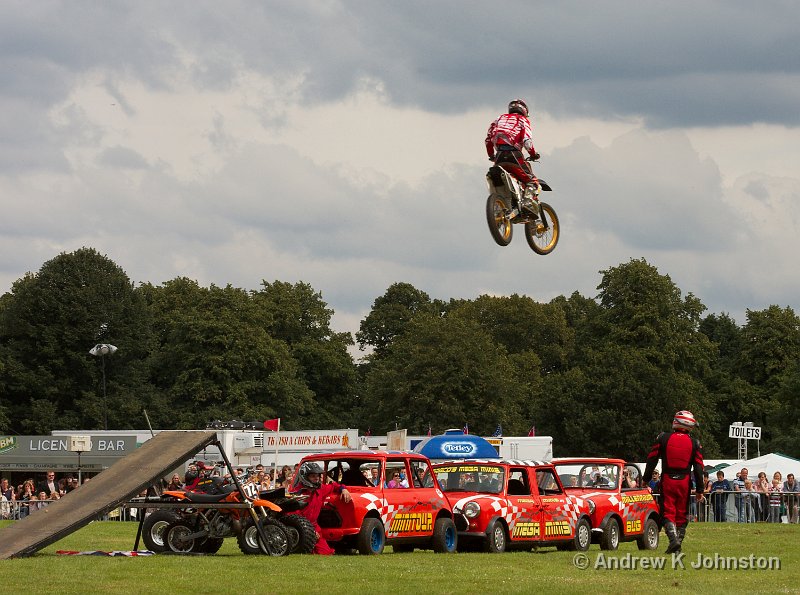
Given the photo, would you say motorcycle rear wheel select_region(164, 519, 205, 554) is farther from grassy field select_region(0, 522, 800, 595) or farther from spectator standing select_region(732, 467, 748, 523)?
spectator standing select_region(732, 467, 748, 523)

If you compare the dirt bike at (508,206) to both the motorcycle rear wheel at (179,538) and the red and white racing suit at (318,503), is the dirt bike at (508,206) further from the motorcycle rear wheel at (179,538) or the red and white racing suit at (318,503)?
the motorcycle rear wheel at (179,538)

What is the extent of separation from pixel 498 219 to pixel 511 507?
4.46m

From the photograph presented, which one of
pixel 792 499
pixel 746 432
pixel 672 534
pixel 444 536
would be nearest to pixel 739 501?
pixel 792 499

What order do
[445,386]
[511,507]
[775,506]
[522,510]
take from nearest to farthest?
[511,507], [522,510], [775,506], [445,386]

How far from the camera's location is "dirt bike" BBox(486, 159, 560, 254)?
2075 cm

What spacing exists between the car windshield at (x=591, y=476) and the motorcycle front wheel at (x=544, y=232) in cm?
380

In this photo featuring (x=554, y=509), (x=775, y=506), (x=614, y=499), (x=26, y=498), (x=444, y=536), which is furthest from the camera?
(x=26, y=498)

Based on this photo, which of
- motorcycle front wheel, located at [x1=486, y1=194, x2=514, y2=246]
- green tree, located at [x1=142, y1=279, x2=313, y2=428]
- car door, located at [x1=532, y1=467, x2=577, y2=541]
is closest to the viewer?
motorcycle front wheel, located at [x1=486, y1=194, x2=514, y2=246]

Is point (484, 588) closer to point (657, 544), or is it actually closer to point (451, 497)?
point (451, 497)

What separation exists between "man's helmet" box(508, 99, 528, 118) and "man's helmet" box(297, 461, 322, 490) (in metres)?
6.05

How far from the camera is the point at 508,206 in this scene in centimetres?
2109

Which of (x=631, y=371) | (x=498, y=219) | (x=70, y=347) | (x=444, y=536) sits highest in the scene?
(x=70, y=347)

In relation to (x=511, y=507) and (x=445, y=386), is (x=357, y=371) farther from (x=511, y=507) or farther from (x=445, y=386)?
(x=511, y=507)

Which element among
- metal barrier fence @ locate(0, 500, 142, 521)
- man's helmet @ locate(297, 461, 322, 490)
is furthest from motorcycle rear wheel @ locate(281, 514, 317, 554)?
metal barrier fence @ locate(0, 500, 142, 521)
